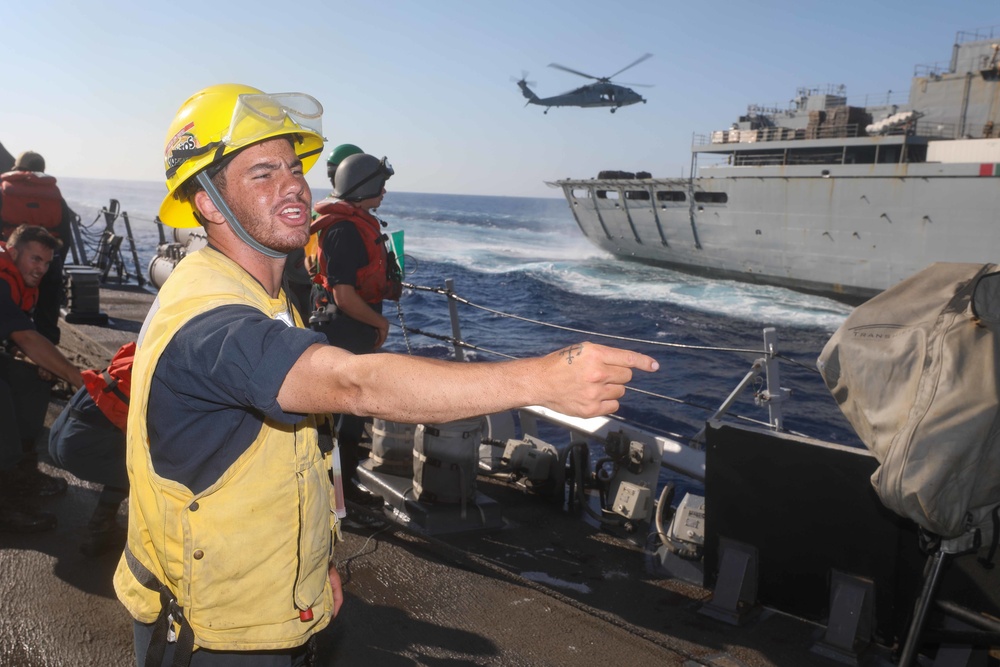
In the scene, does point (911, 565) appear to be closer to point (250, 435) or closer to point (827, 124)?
point (250, 435)

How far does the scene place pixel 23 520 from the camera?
4098 mm

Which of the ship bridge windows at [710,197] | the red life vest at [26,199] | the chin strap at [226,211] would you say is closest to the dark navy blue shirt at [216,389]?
the chin strap at [226,211]

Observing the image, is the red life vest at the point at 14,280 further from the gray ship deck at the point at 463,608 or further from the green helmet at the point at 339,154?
the green helmet at the point at 339,154

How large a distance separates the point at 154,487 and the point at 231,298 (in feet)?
1.48

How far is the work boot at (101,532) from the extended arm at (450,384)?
3042 mm

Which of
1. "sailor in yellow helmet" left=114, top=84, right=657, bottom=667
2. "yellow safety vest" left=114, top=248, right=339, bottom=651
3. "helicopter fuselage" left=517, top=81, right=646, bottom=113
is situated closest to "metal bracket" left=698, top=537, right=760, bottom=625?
"sailor in yellow helmet" left=114, top=84, right=657, bottom=667

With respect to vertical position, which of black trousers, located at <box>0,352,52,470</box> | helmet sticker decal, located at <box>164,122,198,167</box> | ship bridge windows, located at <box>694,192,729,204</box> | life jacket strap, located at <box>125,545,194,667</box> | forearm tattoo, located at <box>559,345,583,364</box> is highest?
ship bridge windows, located at <box>694,192,729,204</box>

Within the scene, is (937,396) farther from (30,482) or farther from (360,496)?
(30,482)

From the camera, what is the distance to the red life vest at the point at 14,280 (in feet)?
13.5

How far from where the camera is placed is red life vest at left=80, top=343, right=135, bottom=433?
2953mm

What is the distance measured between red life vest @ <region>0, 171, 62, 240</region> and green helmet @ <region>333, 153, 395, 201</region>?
3485mm

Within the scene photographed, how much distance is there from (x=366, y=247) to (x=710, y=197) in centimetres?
3783

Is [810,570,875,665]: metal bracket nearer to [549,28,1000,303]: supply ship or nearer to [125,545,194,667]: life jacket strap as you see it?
[125,545,194,667]: life jacket strap

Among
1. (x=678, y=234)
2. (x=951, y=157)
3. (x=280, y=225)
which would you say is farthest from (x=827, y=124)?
(x=280, y=225)
